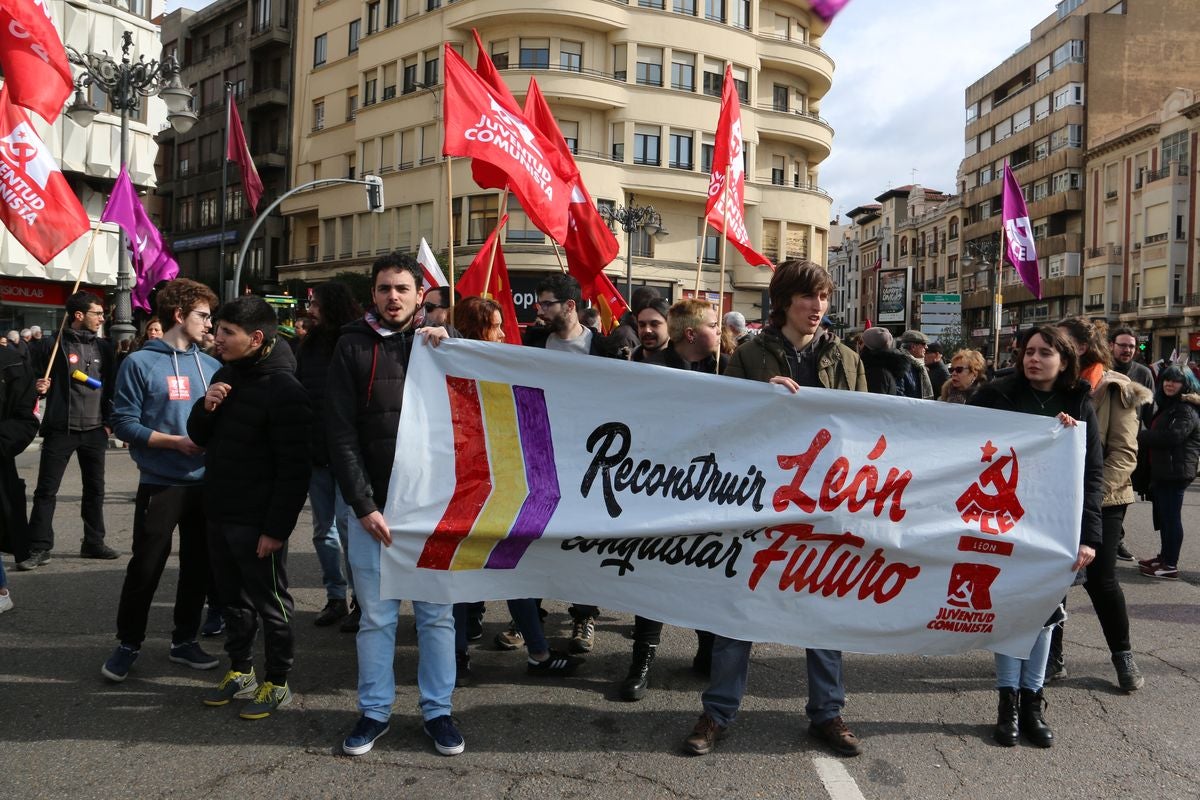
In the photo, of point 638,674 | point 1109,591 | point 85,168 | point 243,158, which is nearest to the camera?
point 638,674

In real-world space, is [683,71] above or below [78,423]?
above

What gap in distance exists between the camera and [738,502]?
4172 millimetres

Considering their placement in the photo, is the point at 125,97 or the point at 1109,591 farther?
the point at 125,97

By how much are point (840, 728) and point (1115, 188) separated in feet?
194

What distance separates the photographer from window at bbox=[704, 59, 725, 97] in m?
38.0

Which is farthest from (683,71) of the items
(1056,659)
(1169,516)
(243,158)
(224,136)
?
(1056,659)

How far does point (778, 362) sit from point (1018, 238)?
13.1 meters

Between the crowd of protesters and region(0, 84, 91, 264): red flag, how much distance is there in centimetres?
119

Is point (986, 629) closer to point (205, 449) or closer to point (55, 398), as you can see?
point (205, 449)

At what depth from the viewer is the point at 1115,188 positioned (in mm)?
54312

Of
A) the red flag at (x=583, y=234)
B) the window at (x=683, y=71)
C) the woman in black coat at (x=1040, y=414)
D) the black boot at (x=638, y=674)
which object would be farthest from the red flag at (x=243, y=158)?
the woman in black coat at (x=1040, y=414)

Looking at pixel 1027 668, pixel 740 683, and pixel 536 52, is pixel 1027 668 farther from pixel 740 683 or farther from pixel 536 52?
pixel 536 52

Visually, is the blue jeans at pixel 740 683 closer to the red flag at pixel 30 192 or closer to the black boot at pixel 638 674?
the black boot at pixel 638 674

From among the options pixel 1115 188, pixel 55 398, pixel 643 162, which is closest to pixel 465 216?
pixel 643 162
